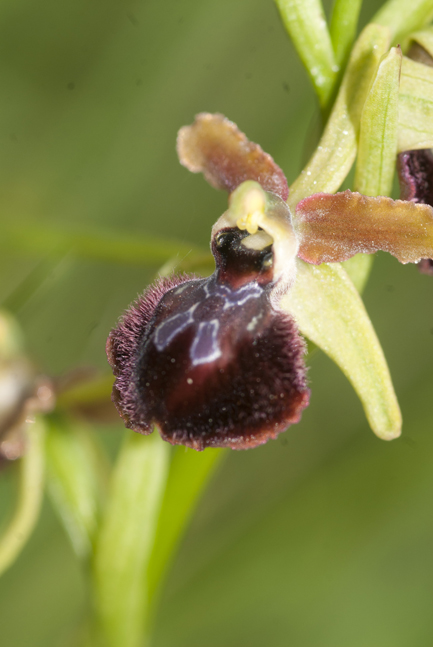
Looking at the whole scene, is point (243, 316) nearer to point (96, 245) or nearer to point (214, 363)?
point (214, 363)

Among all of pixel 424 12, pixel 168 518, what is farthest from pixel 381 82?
pixel 168 518

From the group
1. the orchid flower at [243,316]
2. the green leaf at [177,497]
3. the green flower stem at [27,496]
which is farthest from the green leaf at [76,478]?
the orchid flower at [243,316]

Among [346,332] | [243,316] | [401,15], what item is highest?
[401,15]

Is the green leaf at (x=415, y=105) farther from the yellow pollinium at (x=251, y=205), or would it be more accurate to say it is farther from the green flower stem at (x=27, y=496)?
the green flower stem at (x=27, y=496)

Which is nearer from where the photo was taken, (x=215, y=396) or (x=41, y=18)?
(x=215, y=396)

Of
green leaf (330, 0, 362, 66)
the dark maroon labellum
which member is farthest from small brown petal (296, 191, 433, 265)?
green leaf (330, 0, 362, 66)

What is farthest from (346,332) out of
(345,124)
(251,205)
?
(345,124)

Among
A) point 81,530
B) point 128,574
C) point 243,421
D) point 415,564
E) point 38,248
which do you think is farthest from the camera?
point 415,564

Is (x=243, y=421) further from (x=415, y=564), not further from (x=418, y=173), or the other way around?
(x=415, y=564)
